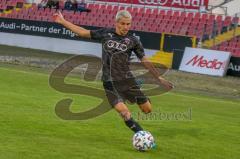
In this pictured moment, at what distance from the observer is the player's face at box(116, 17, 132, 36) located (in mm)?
10773

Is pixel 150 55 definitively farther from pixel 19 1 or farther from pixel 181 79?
pixel 19 1

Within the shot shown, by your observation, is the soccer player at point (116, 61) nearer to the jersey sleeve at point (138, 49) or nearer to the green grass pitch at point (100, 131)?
the jersey sleeve at point (138, 49)

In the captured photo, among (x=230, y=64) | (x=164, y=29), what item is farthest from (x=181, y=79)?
(x=164, y=29)

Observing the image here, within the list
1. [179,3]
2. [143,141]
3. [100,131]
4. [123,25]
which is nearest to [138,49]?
[123,25]

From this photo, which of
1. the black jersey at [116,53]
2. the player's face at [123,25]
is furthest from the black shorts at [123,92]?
the player's face at [123,25]

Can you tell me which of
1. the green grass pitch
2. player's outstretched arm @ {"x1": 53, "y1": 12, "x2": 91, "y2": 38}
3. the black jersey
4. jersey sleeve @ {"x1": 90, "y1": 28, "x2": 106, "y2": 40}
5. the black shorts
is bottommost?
the green grass pitch

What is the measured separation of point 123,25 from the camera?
1088 cm

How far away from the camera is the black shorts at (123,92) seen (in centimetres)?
1121

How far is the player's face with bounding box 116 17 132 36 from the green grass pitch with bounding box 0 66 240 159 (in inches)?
80.6

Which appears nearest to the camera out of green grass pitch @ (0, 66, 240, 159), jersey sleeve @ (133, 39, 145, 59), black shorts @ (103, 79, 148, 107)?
green grass pitch @ (0, 66, 240, 159)

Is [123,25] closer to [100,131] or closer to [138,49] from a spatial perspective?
[138,49]

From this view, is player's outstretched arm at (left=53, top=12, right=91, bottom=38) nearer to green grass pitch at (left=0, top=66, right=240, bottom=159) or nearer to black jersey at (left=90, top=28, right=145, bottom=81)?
black jersey at (left=90, top=28, right=145, bottom=81)

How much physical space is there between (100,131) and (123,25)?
3.04 meters

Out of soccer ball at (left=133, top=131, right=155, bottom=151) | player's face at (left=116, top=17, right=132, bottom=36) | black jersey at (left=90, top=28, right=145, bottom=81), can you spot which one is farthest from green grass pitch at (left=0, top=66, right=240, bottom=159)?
player's face at (left=116, top=17, right=132, bottom=36)
